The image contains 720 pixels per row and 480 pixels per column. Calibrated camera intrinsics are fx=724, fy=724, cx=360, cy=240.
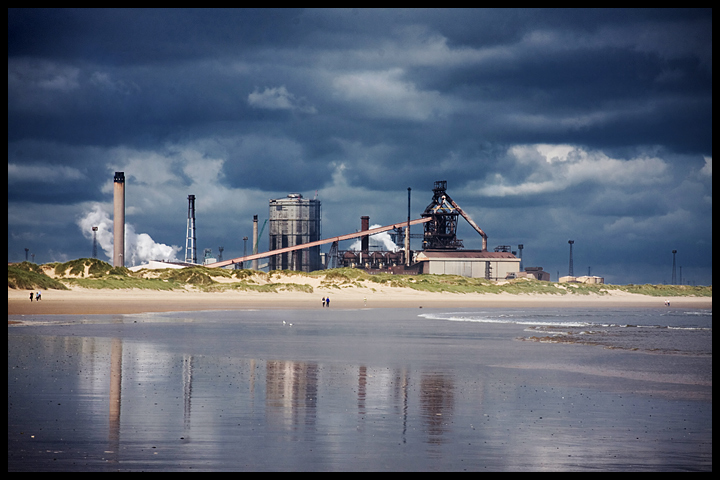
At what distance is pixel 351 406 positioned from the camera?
46.0 feet

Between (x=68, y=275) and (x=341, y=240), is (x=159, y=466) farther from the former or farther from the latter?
(x=341, y=240)

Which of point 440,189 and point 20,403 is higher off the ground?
point 440,189

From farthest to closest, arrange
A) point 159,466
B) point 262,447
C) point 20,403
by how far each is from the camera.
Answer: point 20,403, point 262,447, point 159,466

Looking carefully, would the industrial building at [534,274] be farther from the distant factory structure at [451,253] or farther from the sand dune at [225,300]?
the sand dune at [225,300]

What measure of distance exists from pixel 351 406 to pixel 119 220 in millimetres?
103483

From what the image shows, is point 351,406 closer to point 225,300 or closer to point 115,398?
point 115,398

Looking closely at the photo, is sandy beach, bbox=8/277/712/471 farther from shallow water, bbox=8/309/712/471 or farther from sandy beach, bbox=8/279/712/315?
sandy beach, bbox=8/279/712/315

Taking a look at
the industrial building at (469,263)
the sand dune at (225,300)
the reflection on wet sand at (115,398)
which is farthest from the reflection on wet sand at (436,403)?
the industrial building at (469,263)

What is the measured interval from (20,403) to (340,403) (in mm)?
6042

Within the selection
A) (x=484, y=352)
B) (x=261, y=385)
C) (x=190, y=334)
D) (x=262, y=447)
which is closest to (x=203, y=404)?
(x=261, y=385)

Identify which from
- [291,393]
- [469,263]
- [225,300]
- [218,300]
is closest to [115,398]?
[291,393]

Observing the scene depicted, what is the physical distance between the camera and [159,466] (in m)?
9.48

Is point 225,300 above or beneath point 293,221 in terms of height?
beneath

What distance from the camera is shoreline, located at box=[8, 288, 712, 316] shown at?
52500 millimetres
